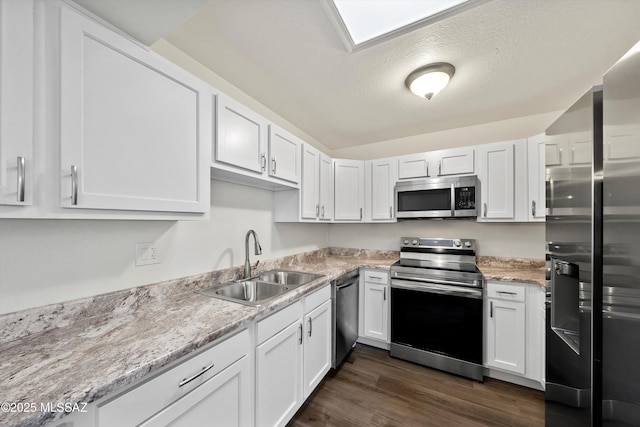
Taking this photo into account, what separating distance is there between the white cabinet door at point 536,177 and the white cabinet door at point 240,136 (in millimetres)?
2444

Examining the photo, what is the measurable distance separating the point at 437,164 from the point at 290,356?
7.76 ft

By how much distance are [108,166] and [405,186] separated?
2.54 metres

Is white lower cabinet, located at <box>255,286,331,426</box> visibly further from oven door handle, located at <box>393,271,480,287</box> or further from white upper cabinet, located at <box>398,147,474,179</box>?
white upper cabinet, located at <box>398,147,474,179</box>

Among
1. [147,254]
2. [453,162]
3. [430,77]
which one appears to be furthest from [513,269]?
[147,254]

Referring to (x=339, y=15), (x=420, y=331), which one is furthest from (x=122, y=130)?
(x=420, y=331)

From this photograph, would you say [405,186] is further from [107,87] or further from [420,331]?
[107,87]

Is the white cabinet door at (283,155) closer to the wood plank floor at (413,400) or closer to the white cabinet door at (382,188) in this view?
the white cabinet door at (382,188)

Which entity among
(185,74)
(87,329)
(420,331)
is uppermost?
(185,74)

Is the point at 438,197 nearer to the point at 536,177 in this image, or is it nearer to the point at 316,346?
the point at 536,177

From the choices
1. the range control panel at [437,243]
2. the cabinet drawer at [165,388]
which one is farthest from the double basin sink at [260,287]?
the range control panel at [437,243]

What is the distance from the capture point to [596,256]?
0.80 meters

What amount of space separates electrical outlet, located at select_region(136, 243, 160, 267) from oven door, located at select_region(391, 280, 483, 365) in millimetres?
2070

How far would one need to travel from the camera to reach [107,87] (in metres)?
0.89

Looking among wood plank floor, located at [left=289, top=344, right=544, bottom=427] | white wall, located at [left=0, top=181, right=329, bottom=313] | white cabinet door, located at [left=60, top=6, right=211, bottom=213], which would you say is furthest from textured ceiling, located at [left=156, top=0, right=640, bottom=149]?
wood plank floor, located at [left=289, top=344, right=544, bottom=427]
